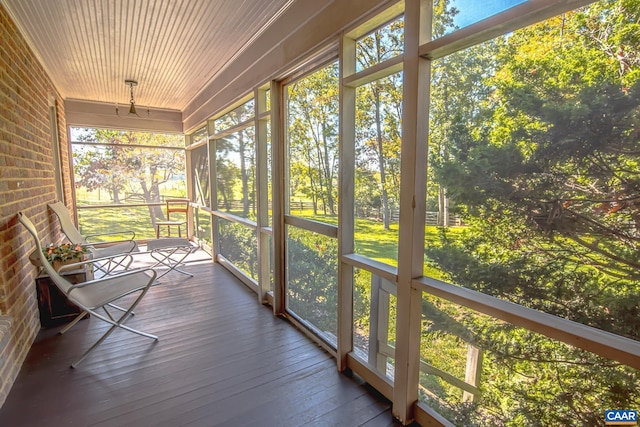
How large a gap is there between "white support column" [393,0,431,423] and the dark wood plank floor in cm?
29

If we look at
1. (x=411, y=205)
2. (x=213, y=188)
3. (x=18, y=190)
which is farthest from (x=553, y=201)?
(x=213, y=188)

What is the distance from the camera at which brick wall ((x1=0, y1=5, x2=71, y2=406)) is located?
207cm

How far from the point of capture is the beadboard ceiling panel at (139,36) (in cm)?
245

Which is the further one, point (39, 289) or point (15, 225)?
point (39, 289)

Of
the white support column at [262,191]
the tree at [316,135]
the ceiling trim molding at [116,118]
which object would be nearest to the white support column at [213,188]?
the white support column at [262,191]

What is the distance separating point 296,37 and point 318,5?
0.33 m

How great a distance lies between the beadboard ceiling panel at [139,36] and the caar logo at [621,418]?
9.78ft

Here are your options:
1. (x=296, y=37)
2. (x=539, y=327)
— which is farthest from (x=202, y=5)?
(x=539, y=327)

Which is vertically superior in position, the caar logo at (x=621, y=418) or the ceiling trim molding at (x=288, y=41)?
the ceiling trim molding at (x=288, y=41)

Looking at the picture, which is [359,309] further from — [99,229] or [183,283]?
[99,229]

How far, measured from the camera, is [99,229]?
6.39 m

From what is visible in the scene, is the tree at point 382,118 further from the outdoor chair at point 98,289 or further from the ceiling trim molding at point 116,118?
the ceiling trim molding at point 116,118

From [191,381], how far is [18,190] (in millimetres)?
2125

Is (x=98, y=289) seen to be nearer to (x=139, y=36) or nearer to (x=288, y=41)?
(x=139, y=36)
